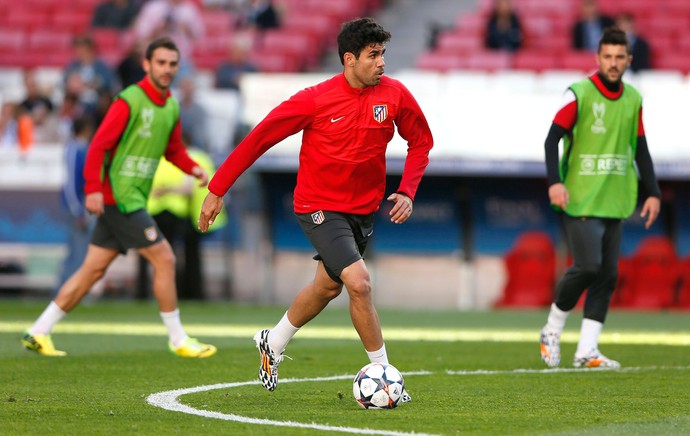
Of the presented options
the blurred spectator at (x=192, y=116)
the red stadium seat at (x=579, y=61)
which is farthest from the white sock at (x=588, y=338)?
the blurred spectator at (x=192, y=116)

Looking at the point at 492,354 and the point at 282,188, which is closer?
the point at 492,354

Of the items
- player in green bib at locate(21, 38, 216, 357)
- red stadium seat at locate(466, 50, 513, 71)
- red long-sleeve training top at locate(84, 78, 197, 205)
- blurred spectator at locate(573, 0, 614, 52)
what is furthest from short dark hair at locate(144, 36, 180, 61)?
blurred spectator at locate(573, 0, 614, 52)

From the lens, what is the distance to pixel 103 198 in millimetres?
10953

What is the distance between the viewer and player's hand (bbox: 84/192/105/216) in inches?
417

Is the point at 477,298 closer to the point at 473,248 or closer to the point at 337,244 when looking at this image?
the point at 473,248

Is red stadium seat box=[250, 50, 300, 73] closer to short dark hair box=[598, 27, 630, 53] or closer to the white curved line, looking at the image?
short dark hair box=[598, 27, 630, 53]

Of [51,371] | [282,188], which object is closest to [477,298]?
[282,188]

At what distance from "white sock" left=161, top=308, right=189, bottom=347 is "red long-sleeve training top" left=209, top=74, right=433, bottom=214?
324 cm

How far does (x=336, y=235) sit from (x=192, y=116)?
40.5 feet

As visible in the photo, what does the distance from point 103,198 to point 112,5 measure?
1367 centimetres

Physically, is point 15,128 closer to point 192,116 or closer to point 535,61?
point 192,116

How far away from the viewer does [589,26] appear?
66.5ft

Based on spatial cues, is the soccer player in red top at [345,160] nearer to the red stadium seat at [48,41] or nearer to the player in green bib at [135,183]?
the player in green bib at [135,183]

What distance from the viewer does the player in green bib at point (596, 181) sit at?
10.1m
